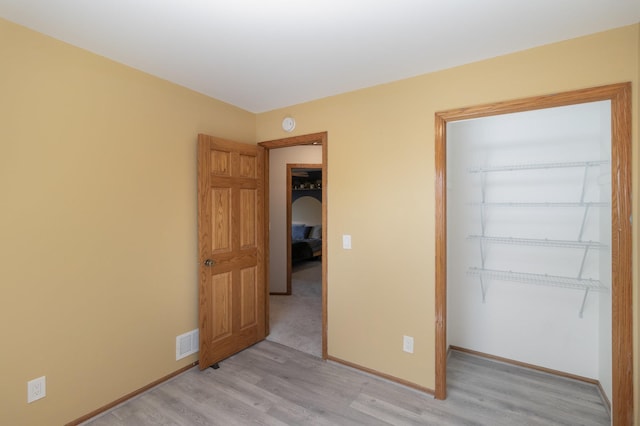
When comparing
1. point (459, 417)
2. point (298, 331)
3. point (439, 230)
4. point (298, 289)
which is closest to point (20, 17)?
point (439, 230)

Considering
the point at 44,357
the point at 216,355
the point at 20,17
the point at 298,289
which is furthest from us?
the point at 298,289

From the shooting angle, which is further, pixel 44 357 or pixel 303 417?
pixel 303 417

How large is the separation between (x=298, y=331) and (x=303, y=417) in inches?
56.1

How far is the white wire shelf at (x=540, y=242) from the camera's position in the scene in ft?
7.76

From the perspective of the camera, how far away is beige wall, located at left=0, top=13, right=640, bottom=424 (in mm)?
1702

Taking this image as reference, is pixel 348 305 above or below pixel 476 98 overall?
below

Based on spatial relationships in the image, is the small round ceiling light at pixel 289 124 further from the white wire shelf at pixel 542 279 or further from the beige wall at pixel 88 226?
the white wire shelf at pixel 542 279

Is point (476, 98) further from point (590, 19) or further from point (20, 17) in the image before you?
point (20, 17)

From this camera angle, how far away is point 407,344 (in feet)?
7.84

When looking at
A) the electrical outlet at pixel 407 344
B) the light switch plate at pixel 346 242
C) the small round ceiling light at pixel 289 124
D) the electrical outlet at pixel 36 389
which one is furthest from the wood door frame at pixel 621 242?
the electrical outlet at pixel 36 389

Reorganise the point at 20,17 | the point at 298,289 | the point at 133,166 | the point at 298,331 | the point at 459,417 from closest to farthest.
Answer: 1. the point at 20,17
2. the point at 459,417
3. the point at 133,166
4. the point at 298,331
5. the point at 298,289

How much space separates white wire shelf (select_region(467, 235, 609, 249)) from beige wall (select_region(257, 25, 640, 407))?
0.91m

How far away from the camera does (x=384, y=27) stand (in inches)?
67.4

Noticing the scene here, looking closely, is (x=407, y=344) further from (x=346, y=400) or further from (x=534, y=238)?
(x=534, y=238)
